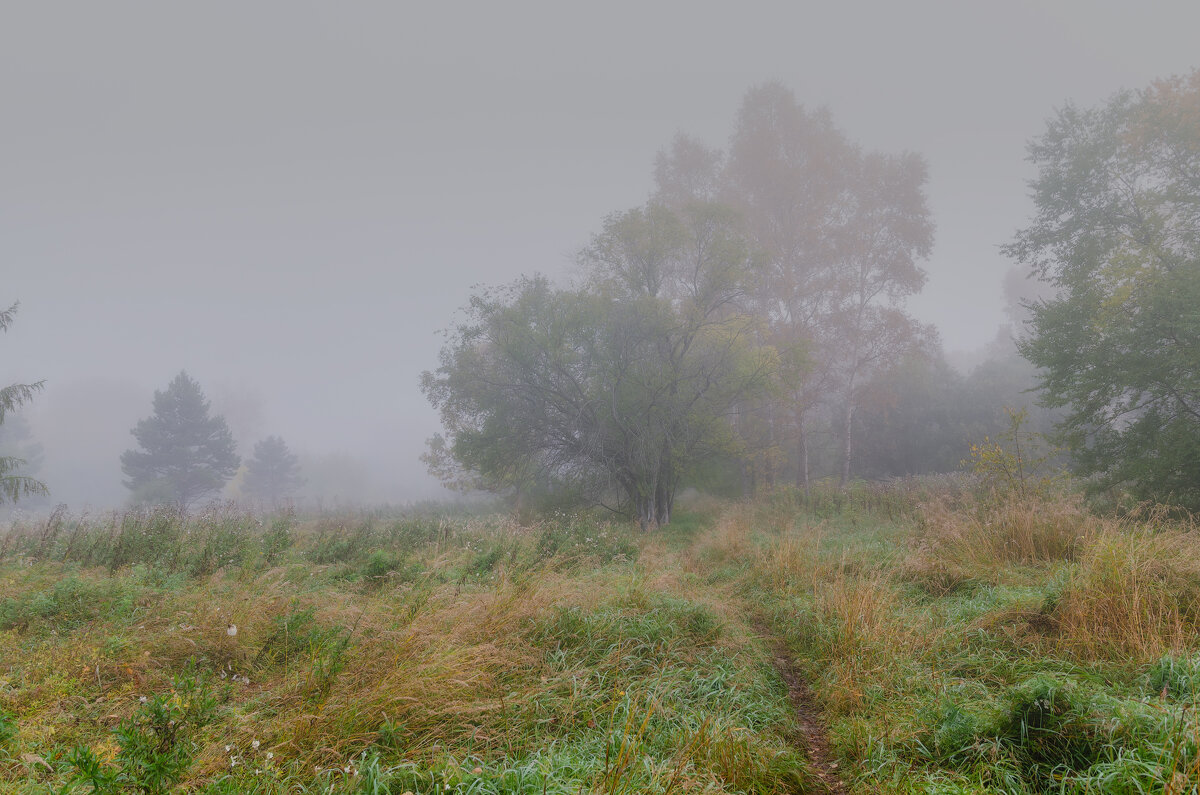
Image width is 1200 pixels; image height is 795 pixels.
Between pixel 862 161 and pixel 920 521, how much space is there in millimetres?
17464

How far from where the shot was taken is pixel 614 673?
3580mm

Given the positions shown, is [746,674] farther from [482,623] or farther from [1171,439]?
[1171,439]

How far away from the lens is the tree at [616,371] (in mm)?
13945

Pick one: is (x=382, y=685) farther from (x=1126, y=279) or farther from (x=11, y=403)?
(x=1126, y=279)

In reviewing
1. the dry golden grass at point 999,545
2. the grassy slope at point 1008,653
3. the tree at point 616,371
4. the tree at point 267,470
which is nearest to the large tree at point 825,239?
the tree at point 616,371

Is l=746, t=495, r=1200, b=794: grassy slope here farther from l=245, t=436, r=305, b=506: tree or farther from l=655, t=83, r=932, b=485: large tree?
l=245, t=436, r=305, b=506: tree

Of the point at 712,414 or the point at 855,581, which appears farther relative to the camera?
the point at 712,414

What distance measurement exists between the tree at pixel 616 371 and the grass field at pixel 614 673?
7.86 meters

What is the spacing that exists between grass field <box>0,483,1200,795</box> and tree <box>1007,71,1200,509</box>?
436cm

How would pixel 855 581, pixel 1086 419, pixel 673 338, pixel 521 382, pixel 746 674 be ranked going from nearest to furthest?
pixel 746 674
pixel 855 581
pixel 1086 419
pixel 521 382
pixel 673 338

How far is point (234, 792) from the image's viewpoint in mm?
1948

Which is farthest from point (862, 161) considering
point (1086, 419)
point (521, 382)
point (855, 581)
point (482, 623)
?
point (482, 623)

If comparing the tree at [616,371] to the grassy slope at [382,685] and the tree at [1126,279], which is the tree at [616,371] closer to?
the tree at [1126,279]

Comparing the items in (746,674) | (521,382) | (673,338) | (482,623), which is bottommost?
A: (746,674)
